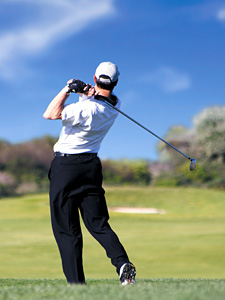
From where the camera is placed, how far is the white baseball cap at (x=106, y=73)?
14.3 ft

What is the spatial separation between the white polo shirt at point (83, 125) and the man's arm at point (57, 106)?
41 mm

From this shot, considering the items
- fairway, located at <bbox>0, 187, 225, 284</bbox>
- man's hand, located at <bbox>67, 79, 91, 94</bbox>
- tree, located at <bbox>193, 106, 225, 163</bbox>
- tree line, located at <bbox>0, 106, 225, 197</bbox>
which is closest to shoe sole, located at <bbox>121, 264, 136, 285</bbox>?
fairway, located at <bbox>0, 187, 225, 284</bbox>

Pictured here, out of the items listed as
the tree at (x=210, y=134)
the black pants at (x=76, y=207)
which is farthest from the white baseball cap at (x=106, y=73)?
the tree at (x=210, y=134)

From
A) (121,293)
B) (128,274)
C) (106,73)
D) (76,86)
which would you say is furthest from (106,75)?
(121,293)

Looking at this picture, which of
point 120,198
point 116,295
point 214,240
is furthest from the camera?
point 120,198

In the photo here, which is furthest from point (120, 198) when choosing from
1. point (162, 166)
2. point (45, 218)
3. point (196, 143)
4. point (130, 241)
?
point (196, 143)

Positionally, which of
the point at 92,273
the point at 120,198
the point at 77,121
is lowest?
the point at 92,273

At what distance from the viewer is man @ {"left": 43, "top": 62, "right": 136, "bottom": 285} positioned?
13.6 ft

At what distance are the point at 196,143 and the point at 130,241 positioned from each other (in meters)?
33.3

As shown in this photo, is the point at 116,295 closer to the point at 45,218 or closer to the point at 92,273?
the point at 92,273

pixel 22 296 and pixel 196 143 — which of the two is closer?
pixel 22 296

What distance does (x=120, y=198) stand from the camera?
25.0 meters

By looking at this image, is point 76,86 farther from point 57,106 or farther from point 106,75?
point 106,75

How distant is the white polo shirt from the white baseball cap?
0.68ft
